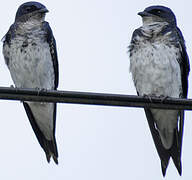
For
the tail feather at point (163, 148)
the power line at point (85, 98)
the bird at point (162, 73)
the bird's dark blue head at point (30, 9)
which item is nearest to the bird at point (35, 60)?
the bird's dark blue head at point (30, 9)

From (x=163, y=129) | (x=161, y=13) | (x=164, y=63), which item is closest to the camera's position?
(x=164, y=63)

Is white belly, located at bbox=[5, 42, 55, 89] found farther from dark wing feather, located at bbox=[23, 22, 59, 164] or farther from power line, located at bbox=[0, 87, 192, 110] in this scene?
power line, located at bbox=[0, 87, 192, 110]

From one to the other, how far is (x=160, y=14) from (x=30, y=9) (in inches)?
67.5

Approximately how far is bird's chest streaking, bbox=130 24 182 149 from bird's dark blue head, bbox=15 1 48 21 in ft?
4.46

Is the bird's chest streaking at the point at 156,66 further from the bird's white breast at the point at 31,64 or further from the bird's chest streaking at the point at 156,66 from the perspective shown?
the bird's white breast at the point at 31,64

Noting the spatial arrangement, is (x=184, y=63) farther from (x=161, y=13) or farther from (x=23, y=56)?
(x=23, y=56)

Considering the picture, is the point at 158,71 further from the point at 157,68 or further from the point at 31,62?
the point at 31,62

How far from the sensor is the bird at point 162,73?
6641 mm

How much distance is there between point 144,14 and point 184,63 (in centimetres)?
90

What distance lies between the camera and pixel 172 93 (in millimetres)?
6820

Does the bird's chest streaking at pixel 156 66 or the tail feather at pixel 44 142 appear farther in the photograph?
the tail feather at pixel 44 142

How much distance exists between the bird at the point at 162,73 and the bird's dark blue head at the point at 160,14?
21 cm

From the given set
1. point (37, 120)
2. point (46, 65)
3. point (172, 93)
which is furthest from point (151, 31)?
point (37, 120)

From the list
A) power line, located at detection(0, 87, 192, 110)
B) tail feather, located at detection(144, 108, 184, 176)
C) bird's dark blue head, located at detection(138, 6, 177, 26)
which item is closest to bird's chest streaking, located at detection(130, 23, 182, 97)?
tail feather, located at detection(144, 108, 184, 176)
